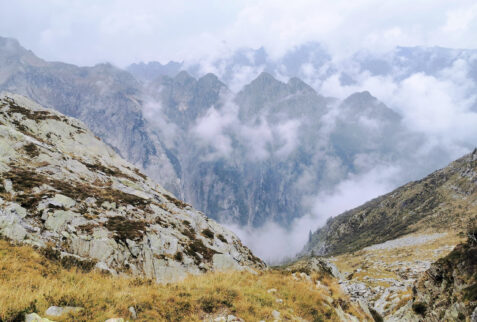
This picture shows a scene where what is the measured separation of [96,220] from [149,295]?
1773cm

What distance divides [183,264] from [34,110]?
186ft

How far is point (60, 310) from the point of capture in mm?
8602

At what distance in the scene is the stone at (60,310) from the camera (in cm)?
833

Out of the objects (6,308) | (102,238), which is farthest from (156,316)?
(102,238)

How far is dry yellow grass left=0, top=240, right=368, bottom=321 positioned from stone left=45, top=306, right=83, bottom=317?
0.64ft

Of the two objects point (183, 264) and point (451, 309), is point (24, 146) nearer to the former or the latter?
point (183, 264)

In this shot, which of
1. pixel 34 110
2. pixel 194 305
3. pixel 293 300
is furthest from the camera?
pixel 34 110

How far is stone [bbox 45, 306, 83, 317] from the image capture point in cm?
833

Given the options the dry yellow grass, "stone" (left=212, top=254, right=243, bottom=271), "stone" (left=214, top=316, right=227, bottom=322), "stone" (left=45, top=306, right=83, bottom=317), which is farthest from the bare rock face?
"stone" (left=214, top=316, right=227, bottom=322)

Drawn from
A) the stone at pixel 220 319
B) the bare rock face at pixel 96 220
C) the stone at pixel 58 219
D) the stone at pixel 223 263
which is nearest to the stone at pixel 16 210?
the bare rock face at pixel 96 220

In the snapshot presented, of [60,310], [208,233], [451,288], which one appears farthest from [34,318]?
[208,233]

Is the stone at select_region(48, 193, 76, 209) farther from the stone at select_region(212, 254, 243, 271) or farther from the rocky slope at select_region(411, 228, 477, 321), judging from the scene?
the rocky slope at select_region(411, 228, 477, 321)

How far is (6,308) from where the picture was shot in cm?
762

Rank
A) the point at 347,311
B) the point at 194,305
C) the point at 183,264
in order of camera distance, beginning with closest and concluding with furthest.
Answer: the point at 194,305 → the point at 347,311 → the point at 183,264
